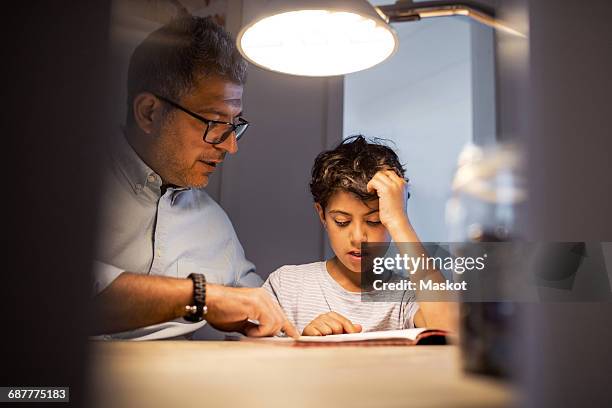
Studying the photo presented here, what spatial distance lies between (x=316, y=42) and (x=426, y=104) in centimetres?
52

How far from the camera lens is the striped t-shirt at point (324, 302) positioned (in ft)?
3.84

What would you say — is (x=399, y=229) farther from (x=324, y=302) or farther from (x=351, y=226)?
(x=324, y=302)

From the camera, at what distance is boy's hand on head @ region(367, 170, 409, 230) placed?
3.84 feet

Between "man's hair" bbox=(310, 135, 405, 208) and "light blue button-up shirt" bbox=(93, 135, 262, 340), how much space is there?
25 centimetres

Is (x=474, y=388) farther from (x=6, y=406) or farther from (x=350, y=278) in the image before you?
(x=350, y=278)

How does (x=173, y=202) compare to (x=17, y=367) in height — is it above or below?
above

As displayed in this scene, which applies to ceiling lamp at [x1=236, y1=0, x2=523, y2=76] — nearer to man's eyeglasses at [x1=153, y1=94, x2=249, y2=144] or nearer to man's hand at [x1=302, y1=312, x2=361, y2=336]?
man's eyeglasses at [x1=153, y1=94, x2=249, y2=144]

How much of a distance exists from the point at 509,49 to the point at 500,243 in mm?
200

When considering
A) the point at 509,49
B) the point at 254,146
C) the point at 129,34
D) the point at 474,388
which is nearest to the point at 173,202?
the point at 254,146

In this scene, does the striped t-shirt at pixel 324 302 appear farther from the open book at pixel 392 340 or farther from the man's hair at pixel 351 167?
the open book at pixel 392 340

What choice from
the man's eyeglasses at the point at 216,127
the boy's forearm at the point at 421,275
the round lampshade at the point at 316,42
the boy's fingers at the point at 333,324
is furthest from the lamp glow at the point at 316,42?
the boy's fingers at the point at 333,324

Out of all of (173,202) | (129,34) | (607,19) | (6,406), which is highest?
(129,34)

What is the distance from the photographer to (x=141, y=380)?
0.35 m

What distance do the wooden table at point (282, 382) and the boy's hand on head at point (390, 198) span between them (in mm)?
681
